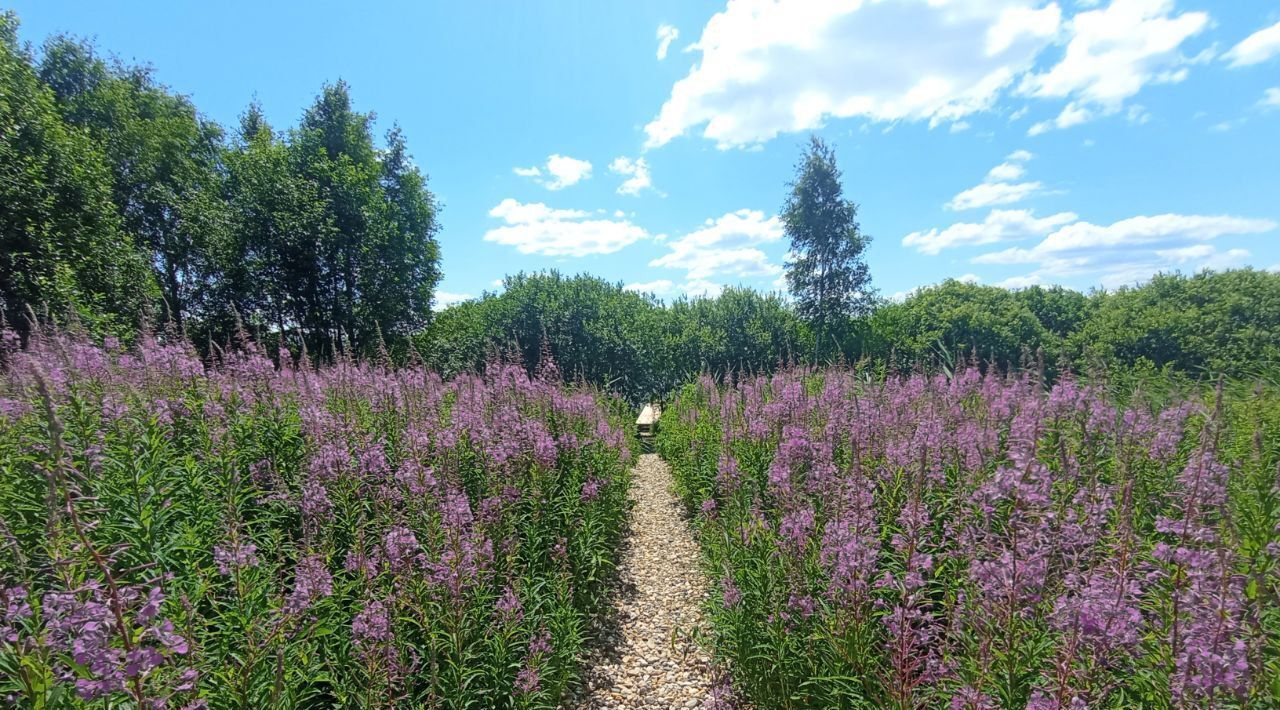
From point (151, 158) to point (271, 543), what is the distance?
26.9 m

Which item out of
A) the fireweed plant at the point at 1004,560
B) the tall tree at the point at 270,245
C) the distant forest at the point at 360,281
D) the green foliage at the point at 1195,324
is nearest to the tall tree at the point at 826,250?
the distant forest at the point at 360,281

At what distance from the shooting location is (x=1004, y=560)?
91.4 inches

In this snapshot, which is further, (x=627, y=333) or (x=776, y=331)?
(x=776, y=331)

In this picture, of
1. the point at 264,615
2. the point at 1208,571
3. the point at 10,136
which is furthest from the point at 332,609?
the point at 10,136

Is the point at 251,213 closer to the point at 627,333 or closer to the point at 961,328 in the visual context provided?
the point at 627,333

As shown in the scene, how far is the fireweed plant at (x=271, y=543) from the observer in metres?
1.92

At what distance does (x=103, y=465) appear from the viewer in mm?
3572

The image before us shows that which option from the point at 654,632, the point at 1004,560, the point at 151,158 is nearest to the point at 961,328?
the point at 654,632

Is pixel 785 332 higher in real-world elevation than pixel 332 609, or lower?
higher

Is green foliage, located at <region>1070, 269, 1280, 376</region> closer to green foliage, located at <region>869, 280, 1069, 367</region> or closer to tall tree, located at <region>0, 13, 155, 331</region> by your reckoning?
green foliage, located at <region>869, 280, 1069, 367</region>

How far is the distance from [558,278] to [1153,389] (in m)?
16.1

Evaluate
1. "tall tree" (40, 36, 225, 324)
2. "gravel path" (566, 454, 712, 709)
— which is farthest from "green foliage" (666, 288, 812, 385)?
"tall tree" (40, 36, 225, 324)

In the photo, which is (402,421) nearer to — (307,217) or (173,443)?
(173,443)

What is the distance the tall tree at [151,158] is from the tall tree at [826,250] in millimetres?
25810
